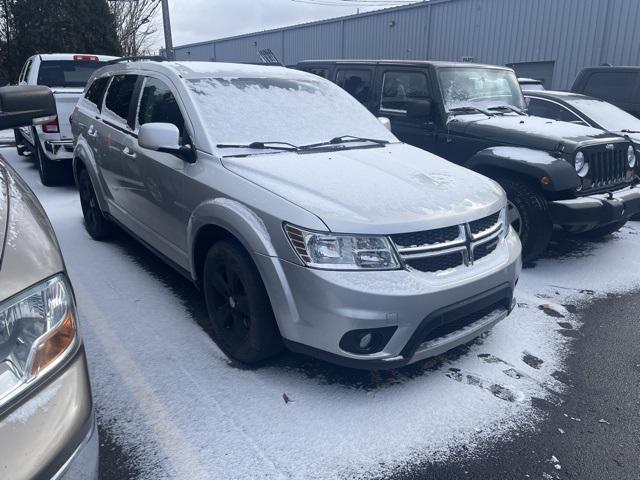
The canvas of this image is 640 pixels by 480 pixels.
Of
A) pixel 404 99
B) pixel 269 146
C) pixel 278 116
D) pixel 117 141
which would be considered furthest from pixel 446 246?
pixel 404 99

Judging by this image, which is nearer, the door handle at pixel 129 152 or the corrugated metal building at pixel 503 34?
the door handle at pixel 129 152

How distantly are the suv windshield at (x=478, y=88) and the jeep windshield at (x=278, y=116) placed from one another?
1.84 metres

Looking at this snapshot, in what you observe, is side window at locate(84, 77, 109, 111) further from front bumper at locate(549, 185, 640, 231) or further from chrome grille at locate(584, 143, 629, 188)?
chrome grille at locate(584, 143, 629, 188)

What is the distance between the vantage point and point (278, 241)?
263 centimetres

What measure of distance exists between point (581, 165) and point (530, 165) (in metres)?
0.54

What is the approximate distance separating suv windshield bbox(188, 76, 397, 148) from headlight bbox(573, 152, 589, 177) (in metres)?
1.86

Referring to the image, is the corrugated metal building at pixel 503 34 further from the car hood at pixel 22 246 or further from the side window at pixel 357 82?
the car hood at pixel 22 246

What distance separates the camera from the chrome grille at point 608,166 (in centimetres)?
482


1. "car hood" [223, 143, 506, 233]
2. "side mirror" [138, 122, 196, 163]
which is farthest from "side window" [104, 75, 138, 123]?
"car hood" [223, 143, 506, 233]

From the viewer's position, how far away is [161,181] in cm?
366

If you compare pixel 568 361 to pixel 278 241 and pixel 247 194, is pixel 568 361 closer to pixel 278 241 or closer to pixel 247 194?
pixel 278 241

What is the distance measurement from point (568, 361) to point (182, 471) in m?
2.39

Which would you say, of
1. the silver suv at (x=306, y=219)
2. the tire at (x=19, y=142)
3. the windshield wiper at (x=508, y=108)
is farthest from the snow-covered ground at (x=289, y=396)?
the tire at (x=19, y=142)

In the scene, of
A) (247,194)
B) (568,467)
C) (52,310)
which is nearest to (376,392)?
(568,467)
